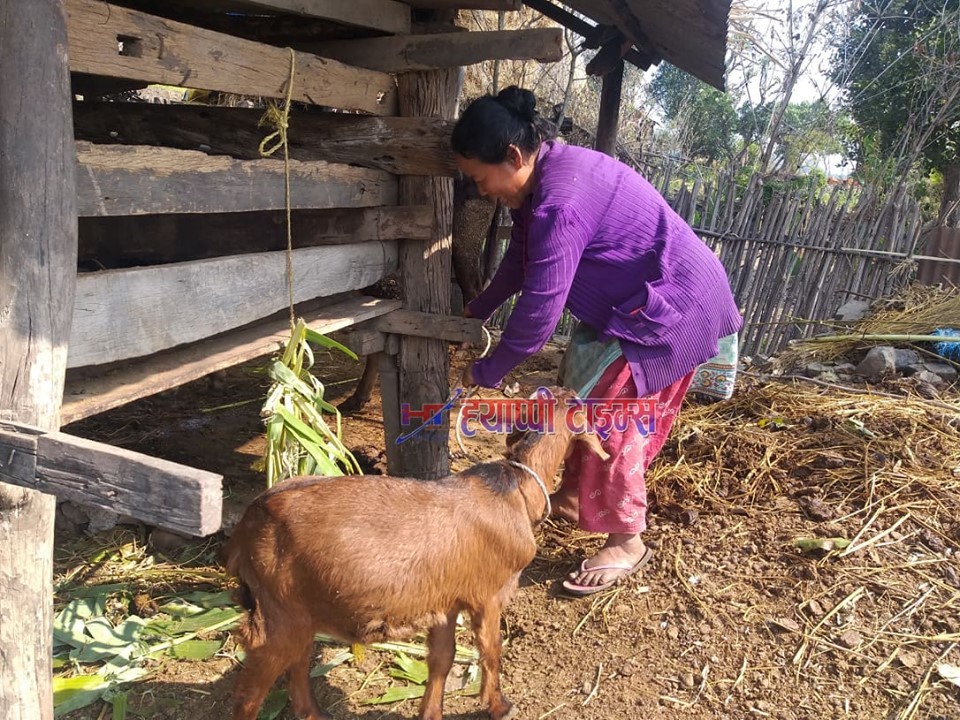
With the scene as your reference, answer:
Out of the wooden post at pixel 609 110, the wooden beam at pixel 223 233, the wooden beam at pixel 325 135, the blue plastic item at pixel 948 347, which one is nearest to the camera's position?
the wooden beam at pixel 325 135

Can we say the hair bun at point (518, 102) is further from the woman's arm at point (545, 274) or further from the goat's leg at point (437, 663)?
the goat's leg at point (437, 663)

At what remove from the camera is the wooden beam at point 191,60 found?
2291 millimetres

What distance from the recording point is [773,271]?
25.2 ft

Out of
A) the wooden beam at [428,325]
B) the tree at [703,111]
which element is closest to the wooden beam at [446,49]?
the wooden beam at [428,325]

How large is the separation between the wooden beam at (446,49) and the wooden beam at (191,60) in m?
0.19

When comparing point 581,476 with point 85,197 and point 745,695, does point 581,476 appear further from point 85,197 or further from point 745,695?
point 85,197

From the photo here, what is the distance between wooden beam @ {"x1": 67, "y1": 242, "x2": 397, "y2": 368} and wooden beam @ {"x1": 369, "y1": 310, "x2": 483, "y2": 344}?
449mm

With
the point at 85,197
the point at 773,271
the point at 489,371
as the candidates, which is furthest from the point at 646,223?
the point at 773,271

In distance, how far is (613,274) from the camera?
3137 mm

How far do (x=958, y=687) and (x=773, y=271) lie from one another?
5.47m

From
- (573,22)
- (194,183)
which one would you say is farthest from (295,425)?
(573,22)

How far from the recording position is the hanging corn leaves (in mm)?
2650

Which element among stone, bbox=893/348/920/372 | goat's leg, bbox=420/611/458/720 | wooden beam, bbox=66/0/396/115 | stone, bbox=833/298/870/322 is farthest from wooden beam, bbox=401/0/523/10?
stone, bbox=833/298/870/322

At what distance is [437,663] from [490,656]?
7.9 inches
